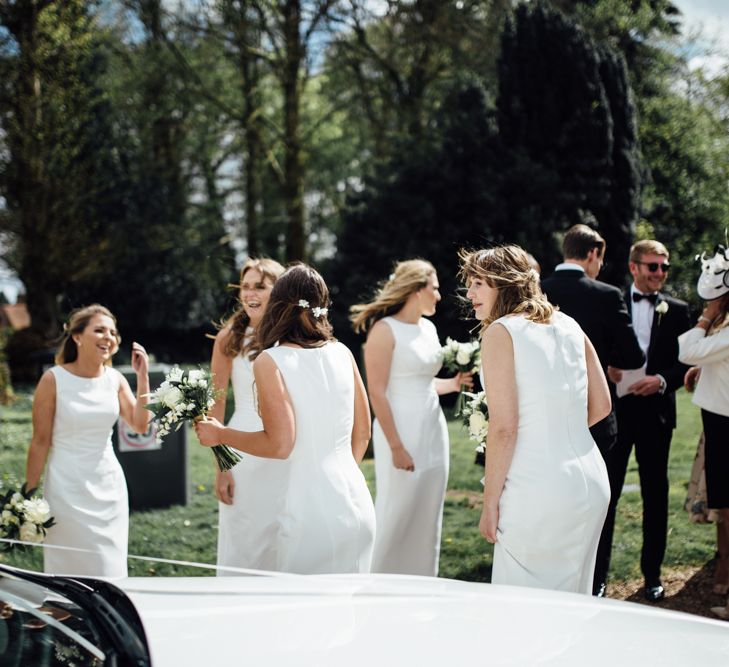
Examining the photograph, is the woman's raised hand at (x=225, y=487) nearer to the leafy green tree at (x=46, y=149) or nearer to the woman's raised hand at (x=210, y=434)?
the woman's raised hand at (x=210, y=434)

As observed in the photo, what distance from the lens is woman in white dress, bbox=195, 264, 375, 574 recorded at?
361cm

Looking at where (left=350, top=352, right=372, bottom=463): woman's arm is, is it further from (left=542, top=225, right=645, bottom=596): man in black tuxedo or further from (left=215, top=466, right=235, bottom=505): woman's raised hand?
(left=542, top=225, right=645, bottom=596): man in black tuxedo

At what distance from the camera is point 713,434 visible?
5.49 m

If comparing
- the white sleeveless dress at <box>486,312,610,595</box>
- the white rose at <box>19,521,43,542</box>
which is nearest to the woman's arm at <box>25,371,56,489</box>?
the white rose at <box>19,521,43,542</box>

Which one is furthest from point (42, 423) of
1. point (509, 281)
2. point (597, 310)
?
point (597, 310)

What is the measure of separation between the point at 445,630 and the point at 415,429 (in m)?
3.45

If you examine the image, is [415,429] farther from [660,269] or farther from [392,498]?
[660,269]

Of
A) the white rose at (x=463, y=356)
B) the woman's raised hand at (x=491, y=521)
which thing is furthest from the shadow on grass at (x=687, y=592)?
the woman's raised hand at (x=491, y=521)

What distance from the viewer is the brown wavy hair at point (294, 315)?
3.77 metres

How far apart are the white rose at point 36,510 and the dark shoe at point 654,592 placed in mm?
3944

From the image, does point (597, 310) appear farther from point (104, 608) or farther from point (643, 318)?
point (104, 608)

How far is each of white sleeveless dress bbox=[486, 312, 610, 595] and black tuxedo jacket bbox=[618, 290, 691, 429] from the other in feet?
7.46

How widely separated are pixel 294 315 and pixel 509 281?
1.00 m

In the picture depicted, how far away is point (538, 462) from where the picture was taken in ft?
11.4
